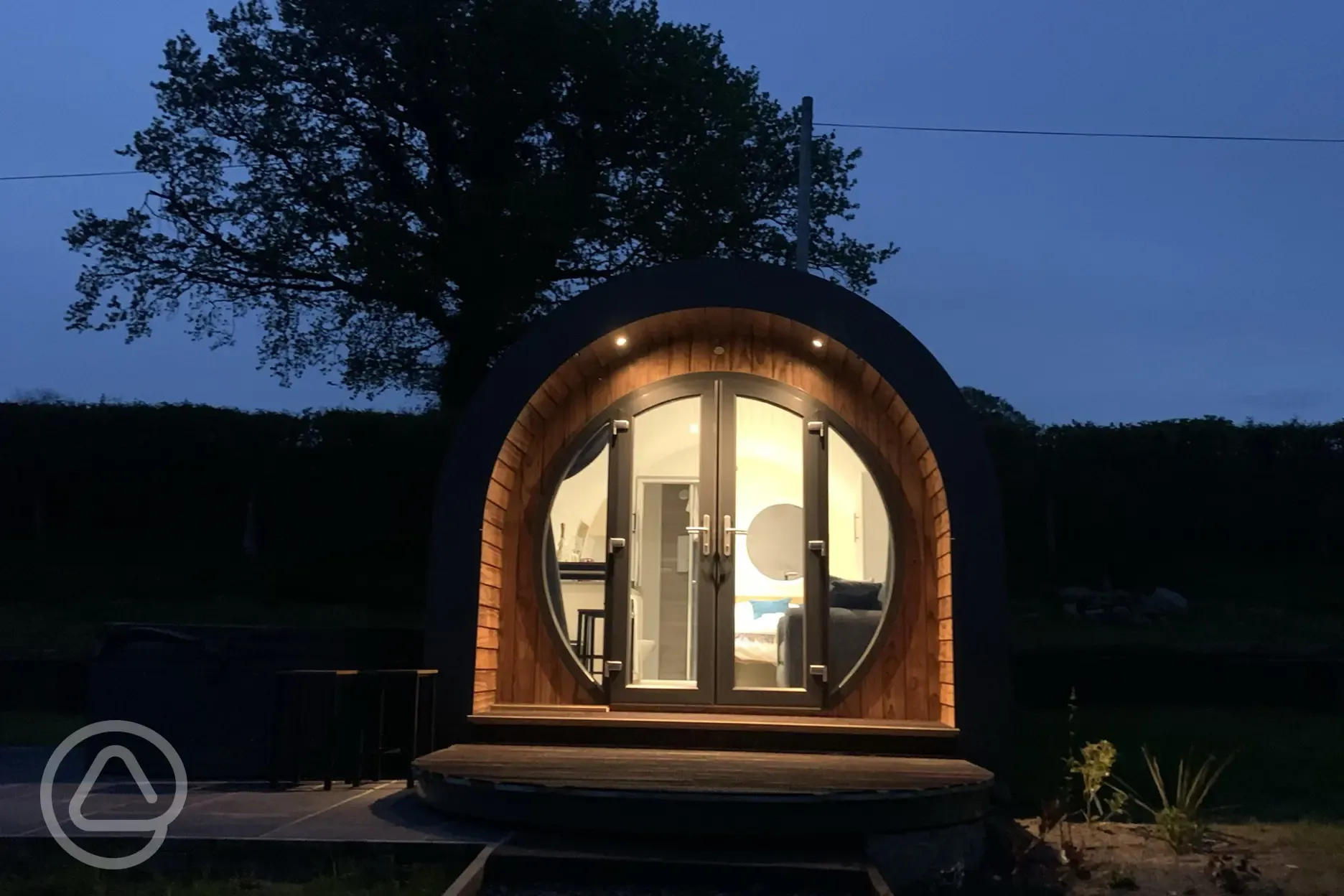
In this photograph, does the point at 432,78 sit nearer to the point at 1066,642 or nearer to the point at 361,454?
the point at 361,454

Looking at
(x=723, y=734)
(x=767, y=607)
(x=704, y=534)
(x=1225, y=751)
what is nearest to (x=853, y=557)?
(x=767, y=607)

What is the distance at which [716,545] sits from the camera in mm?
6273

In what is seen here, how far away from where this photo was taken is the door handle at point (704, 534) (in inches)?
247

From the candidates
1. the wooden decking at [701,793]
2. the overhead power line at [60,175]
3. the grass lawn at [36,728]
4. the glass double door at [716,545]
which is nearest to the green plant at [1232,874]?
the wooden decking at [701,793]

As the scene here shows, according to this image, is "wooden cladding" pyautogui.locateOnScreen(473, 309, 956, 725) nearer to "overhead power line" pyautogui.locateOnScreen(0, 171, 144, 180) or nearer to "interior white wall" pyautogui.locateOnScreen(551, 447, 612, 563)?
"interior white wall" pyautogui.locateOnScreen(551, 447, 612, 563)

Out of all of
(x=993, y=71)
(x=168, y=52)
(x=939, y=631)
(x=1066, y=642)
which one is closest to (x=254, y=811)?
(x=939, y=631)

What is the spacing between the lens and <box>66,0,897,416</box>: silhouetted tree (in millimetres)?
12805

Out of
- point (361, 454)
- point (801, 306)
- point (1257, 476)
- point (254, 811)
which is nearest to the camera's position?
point (254, 811)

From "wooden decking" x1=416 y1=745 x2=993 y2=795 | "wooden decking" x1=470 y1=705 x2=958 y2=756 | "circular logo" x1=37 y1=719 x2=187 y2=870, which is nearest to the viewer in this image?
"circular logo" x1=37 y1=719 x2=187 y2=870

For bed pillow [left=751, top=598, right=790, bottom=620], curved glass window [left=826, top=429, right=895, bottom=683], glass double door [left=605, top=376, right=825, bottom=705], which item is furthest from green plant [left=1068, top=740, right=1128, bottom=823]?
bed pillow [left=751, top=598, right=790, bottom=620]

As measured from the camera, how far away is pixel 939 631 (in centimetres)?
596

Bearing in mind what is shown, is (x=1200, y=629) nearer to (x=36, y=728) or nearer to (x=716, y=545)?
(x=716, y=545)

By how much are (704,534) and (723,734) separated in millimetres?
1232

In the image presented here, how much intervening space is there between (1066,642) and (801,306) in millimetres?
5742
